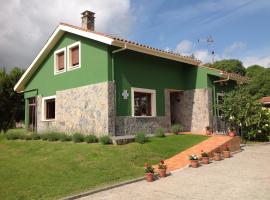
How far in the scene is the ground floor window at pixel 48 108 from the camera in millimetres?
19344

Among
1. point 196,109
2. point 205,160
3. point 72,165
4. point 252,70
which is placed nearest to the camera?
point 72,165

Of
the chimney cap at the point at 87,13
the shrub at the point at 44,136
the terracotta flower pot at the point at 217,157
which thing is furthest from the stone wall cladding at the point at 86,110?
the chimney cap at the point at 87,13

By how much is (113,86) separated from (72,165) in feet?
18.3

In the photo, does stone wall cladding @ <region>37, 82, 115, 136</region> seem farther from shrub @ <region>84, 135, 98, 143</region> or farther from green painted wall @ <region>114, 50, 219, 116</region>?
green painted wall @ <region>114, 50, 219, 116</region>

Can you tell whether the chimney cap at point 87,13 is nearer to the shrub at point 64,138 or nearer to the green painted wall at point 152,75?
the green painted wall at point 152,75

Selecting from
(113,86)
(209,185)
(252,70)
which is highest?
(252,70)

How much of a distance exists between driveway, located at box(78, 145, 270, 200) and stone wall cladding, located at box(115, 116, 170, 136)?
16.6ft

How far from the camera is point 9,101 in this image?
3098 centimetres

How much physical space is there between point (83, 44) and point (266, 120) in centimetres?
1202

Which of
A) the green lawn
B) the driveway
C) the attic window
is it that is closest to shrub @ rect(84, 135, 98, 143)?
the green lawn

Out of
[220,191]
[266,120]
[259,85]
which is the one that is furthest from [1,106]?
[259,85]

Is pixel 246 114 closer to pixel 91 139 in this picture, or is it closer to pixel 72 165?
pixel 91 139

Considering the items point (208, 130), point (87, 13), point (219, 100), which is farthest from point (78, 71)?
point (219, 100)

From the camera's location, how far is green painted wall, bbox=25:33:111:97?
14977 mm
